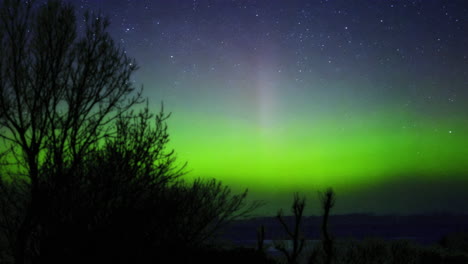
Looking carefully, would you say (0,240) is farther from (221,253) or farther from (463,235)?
(463,235)

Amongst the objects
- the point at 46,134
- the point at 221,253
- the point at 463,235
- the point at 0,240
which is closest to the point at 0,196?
the point at 46,134

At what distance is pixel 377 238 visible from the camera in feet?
83.4

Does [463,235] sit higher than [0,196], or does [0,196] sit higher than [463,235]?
[0,196]

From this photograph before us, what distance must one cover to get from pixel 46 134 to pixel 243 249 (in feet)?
22.0

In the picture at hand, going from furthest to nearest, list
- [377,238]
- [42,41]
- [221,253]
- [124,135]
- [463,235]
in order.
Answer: [463,235], [377,238], [221,253], [124,135], [42,41]

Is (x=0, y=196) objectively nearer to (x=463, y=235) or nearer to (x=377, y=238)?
(x=377, y=238)

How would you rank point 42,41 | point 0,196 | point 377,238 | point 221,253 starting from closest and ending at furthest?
point 42,41, point 0,196, point 221,253, point 377,238

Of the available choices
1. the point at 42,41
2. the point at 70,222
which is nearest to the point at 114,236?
the point at 70,222

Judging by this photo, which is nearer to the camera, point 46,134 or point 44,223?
point 46,134

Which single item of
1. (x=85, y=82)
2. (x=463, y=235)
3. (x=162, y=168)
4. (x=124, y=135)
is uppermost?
(x=85, y=82)

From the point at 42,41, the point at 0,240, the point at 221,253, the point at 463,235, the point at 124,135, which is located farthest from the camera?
the point at 463,235

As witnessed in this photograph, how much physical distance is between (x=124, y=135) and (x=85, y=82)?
6.18ft

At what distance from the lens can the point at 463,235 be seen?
113 feet

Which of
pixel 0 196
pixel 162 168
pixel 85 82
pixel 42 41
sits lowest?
pixel 0 196
